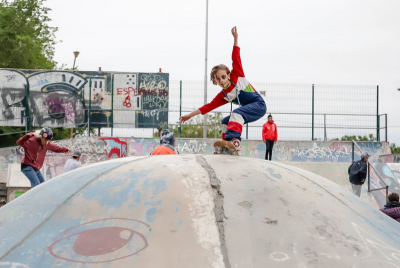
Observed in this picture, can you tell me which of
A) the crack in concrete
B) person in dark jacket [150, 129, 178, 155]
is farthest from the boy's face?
the crack in concrete

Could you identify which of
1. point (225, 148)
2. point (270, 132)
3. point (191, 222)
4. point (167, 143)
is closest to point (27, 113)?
point (270, 132)

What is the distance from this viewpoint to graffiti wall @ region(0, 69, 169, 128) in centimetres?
1769

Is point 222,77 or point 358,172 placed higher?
point 222,77

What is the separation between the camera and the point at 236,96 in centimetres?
410

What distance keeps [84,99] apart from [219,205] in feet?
55.2

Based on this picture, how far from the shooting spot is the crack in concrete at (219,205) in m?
1.84

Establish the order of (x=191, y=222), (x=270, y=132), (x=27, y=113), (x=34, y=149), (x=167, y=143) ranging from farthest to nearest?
(x=27, y=113), (x=270, y=132), (x=34, y=149), (x=167, y=143), (x=191, y=222)

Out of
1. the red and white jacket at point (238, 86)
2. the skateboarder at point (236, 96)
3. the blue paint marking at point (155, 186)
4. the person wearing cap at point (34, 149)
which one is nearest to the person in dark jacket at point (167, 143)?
the skateboarder at point (236, 96)

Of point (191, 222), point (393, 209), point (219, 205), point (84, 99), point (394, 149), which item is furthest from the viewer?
point (394, 149)

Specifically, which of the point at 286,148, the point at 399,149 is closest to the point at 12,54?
the point at 286,148

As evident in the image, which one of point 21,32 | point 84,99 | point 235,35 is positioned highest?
point 21,32

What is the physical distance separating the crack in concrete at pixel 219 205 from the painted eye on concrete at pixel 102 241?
1.16ft

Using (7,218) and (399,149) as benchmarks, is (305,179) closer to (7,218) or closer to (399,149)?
(7,218)

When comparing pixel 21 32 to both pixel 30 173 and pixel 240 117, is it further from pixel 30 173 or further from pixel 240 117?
pixel 240 117
